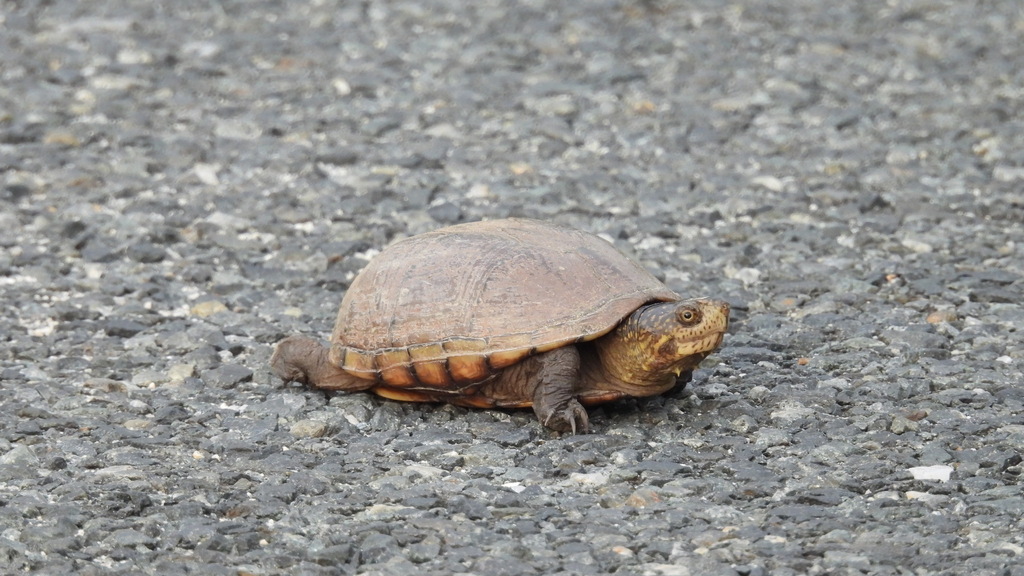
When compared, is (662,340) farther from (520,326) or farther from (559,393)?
(520,326)

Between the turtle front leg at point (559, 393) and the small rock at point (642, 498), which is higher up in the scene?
the turtle front leg at point (559, 393)

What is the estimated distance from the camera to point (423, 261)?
5285 millimetres

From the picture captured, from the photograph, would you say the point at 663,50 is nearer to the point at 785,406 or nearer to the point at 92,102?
the point at 92,102

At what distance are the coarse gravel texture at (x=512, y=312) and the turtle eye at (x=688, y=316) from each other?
46 cm

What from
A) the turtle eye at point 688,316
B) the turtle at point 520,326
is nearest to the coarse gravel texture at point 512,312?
the turtle at point 520,326

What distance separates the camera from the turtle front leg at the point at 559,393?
16.3ft

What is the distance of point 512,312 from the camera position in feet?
16.4

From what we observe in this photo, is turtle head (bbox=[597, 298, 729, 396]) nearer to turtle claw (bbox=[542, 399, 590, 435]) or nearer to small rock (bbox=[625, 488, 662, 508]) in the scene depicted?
turtle claw (bbox=[542, 399, 590, 435])

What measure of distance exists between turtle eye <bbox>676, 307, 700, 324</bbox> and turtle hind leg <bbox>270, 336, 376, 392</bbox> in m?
1.34

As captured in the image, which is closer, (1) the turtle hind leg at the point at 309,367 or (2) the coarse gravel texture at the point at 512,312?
(2) the coarse gravel texture at the point at 512,312

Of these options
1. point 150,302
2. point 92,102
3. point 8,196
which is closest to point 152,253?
point 150,302

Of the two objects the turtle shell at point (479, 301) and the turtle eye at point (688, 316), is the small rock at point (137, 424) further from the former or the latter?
the turtle eye at point (688, 316)

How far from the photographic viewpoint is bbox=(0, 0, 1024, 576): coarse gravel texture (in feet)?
14.1

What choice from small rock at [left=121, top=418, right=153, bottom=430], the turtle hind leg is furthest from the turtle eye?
small rock at [left=121, top=418, right=153, bottom=430]
